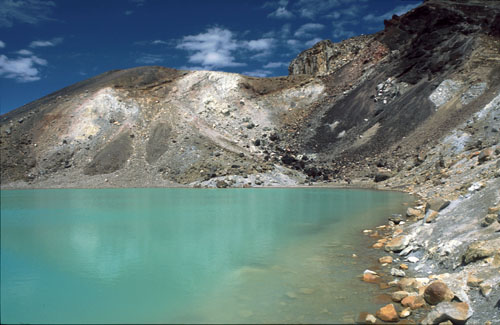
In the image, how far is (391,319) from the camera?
6859 millimetres

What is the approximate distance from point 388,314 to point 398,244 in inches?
219

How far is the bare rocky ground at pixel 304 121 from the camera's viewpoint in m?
38.0

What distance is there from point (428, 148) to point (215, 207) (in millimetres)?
25017

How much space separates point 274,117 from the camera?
200 ft

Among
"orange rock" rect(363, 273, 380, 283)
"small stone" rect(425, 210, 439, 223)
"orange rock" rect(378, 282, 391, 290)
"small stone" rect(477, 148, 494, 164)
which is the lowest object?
"orange rock" rect(378, 282, 391, 290)

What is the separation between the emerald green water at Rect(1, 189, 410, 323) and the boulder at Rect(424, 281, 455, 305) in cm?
120

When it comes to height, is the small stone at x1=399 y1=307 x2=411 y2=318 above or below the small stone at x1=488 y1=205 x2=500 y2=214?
below

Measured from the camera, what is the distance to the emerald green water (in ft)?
23.4

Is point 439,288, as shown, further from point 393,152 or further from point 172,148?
point 172,148

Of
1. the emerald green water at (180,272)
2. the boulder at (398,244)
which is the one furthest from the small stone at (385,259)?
the boulder at (398,244)

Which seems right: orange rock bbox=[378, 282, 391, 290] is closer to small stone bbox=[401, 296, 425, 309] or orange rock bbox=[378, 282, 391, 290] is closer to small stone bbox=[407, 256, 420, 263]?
small stone bbox=[401, 296, 425, 309]

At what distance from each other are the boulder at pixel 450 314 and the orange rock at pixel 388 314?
20.3 inches

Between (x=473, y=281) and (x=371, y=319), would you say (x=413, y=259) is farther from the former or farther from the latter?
(x=371, y=319)

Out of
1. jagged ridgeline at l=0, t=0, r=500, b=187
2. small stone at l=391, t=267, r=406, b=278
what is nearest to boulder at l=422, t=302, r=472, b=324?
small stone at l=391, t=267, r=406, b=278
